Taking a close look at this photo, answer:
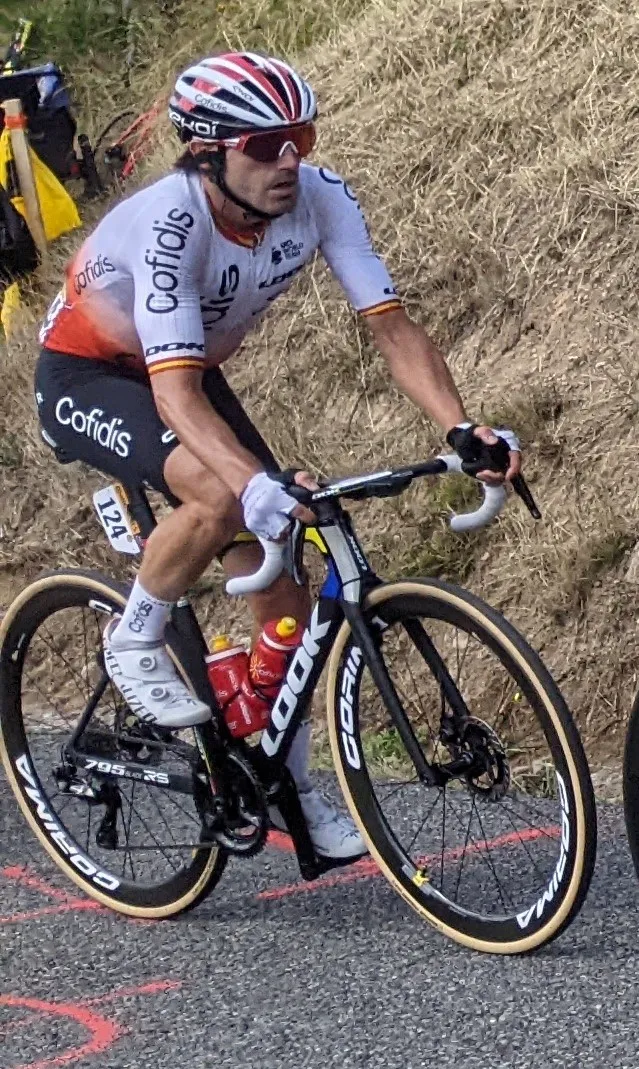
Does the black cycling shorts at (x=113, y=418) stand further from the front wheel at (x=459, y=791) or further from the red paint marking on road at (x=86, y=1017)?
the red paint marking on road at (x=86, y=1017)

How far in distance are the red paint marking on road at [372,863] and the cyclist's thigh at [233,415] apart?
3.87 feet

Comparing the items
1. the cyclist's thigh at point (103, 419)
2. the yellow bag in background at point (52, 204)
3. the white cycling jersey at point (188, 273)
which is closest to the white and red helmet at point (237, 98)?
the white cycling jersey at point (188, 273)

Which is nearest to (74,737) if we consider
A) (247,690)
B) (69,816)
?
(69,816)

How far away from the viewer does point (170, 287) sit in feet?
14.0

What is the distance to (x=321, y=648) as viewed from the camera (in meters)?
4.39

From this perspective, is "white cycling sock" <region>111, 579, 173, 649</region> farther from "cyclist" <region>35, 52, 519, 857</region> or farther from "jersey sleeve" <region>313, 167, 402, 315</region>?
"jersey sleeve" <region>313, 167, 402, 315</region>

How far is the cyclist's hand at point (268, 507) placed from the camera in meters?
3.92

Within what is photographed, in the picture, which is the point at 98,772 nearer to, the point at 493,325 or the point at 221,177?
the point at 221,177

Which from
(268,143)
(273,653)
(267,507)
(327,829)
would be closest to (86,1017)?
(327,829)

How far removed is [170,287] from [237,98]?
497 millimetres

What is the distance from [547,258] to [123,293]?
348 cm

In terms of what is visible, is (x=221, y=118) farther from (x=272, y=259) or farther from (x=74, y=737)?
(x=74, y=737)

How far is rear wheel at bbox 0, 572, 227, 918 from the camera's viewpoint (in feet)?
15.7

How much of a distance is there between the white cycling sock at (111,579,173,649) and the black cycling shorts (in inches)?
11.2
